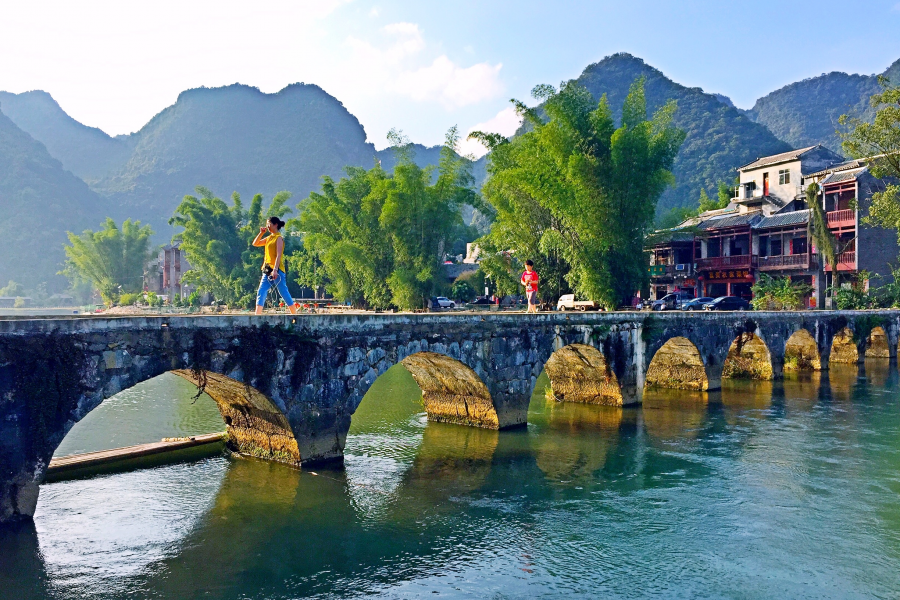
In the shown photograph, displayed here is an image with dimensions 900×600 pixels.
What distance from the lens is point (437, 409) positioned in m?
24.1

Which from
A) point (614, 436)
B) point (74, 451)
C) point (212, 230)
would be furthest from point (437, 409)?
point (212, 230)

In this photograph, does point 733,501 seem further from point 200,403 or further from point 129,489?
point 200,403

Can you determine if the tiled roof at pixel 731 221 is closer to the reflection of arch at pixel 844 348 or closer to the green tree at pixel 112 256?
the reflection of arch at pixel 844 348

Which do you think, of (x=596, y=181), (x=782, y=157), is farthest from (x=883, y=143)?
(x=596, y=181)

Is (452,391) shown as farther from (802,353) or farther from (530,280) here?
(802,353)

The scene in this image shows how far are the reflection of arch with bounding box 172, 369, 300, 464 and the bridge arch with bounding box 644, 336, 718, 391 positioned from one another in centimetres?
1818

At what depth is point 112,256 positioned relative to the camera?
8312cm

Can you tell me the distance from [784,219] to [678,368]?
26.8 m

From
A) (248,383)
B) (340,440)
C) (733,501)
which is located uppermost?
(248,383)

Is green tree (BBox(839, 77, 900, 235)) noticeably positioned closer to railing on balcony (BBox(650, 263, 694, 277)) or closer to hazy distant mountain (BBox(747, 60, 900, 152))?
railing on balcony (BBox(650, 263, 694, 277))

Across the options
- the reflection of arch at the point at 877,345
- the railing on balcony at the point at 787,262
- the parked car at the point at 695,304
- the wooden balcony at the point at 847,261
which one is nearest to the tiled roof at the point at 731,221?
the railing on balcony at the point at 787,262

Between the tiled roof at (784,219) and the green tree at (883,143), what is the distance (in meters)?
7.54

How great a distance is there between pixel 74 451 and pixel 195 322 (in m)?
9.65

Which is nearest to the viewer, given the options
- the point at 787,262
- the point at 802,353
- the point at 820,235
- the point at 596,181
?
the point at 596,181
